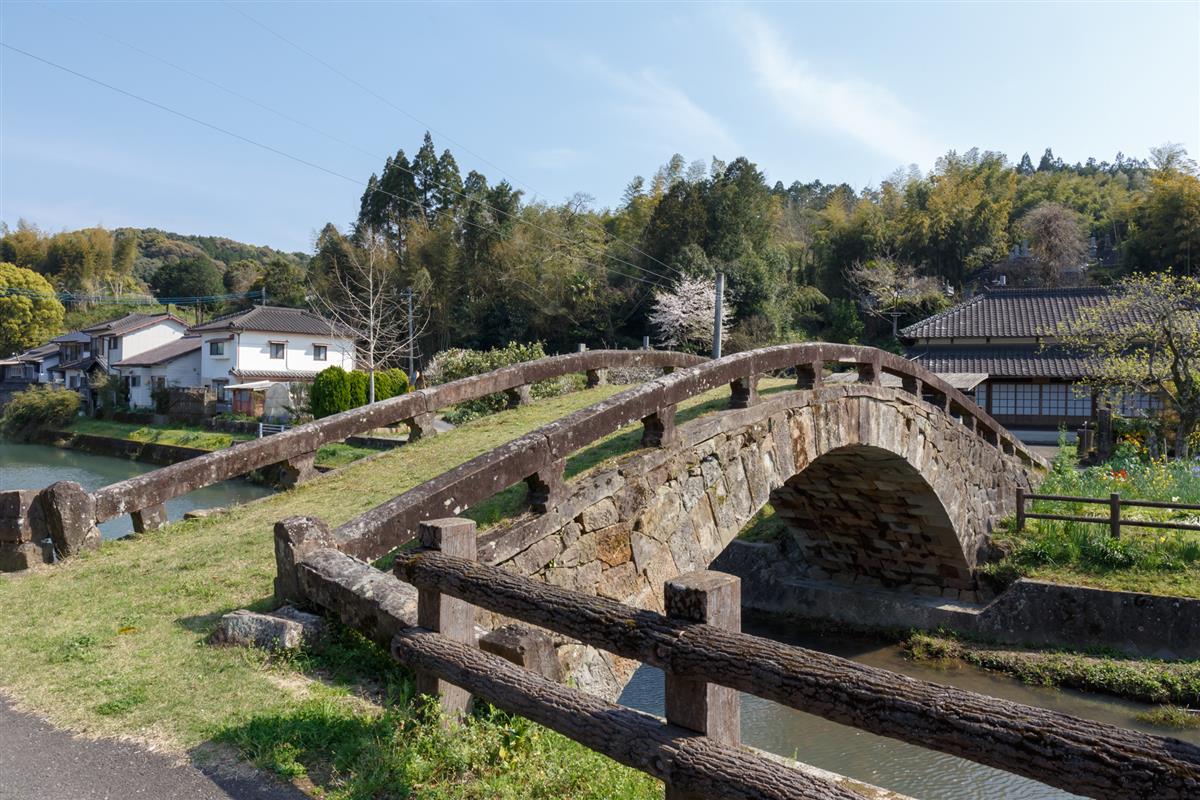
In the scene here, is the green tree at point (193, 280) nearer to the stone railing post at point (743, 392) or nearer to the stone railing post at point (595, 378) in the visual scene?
the stone railing post at point (595, 378)

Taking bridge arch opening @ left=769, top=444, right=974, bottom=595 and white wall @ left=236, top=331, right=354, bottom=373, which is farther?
white wall @ left=236, top=331, right=354, bottom=373

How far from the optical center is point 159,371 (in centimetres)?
4356

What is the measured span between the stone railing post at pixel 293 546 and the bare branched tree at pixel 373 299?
1184 inches

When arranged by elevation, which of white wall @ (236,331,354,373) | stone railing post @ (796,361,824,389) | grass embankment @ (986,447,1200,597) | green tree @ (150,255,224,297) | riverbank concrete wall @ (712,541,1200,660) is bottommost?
riverbank concrete wall @ (712,541,1200,660)

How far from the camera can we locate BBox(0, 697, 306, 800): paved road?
334cm

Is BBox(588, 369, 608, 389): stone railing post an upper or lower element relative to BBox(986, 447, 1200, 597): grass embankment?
upper

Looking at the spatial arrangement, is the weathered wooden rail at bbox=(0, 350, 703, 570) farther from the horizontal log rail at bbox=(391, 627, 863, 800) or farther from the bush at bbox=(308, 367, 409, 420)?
the bush at bbox=(308, 367, 409, 420)

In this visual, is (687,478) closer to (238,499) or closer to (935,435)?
(935,435)

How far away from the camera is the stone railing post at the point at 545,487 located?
19.5 ft

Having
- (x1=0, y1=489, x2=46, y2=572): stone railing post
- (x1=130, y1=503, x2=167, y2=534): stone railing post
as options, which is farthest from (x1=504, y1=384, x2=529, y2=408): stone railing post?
(x1=0, y1=489, x2=46, y2=572): stone railing post

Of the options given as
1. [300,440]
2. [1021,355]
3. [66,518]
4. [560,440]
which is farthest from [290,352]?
[560,440]

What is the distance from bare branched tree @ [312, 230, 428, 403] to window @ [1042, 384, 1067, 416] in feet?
80.4

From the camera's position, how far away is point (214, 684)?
4289mm

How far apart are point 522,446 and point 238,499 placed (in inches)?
833
